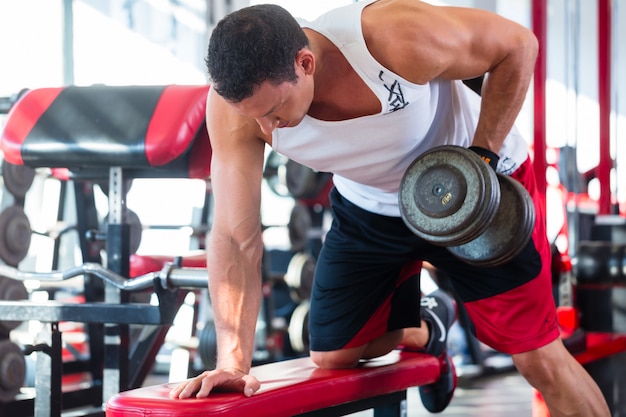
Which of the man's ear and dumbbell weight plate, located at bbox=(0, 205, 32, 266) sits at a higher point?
the man's ear

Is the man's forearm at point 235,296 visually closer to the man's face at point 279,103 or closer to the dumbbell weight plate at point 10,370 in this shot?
the man's face at point 279,103

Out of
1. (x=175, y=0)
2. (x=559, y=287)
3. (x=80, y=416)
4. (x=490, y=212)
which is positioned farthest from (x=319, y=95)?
(x=175, y=0)

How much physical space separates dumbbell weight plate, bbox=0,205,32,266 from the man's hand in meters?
1.95

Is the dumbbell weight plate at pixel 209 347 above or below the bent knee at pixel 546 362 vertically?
below

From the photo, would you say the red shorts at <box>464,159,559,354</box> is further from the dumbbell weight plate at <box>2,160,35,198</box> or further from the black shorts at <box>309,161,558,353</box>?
the dumbbell weight plate at <box>2,160,35,198</box>

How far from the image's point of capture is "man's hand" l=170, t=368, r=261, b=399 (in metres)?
1.71

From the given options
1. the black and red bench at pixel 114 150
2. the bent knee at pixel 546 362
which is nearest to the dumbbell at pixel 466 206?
the bent knee at pixel 546 362

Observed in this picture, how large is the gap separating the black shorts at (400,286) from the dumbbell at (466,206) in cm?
18

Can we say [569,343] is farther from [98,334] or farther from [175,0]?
[175,0]

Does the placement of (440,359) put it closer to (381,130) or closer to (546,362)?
(546,362)

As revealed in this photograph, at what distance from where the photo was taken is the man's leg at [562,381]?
2.16 m

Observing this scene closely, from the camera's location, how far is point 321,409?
206cm

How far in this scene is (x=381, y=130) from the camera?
1.99m

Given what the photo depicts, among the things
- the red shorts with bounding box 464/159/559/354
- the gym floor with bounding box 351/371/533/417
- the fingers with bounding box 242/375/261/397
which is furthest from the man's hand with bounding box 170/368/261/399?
the gym floor with bounding box 351/371/533/417
